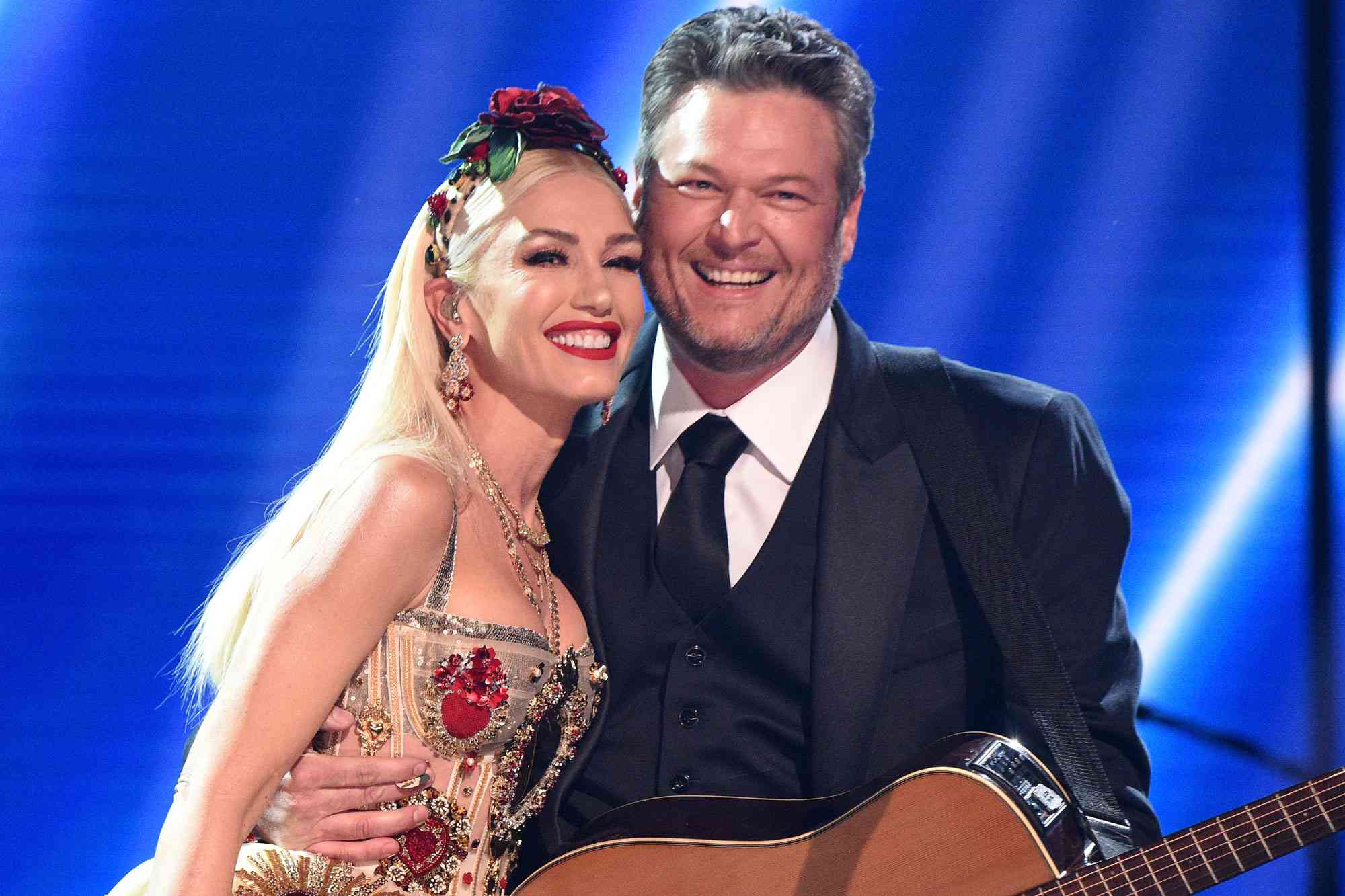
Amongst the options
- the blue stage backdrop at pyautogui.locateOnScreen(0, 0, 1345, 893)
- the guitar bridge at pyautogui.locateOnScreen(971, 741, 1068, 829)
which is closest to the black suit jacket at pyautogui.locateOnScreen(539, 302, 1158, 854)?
the guitar bridge at pyautogui.locateOnScreen(971, 741, 1068, 829)

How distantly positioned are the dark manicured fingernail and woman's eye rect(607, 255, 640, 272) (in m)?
0.94

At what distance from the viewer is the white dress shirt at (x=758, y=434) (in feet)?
7.89

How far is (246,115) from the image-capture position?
294 cm

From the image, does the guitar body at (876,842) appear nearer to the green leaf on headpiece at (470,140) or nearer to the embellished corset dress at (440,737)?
the embellished corset dress at (440,737)

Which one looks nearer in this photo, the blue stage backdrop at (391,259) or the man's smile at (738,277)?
the man's smile at (738,277)

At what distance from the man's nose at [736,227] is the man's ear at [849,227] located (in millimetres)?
223

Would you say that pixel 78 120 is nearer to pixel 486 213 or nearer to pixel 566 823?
pixel 486 213

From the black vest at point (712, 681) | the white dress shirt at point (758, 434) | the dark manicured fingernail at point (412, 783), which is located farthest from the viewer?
the white dress shirt at point (758, 434)

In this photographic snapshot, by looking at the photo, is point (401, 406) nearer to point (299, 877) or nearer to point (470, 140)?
point (470, 140)

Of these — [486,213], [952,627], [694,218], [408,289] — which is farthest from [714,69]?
[952,627]

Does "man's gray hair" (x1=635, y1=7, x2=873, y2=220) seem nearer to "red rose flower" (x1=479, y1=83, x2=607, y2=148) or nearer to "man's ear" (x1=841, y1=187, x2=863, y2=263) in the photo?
"man's ear" (x1=841, y1=187, x2=863, y2=263)

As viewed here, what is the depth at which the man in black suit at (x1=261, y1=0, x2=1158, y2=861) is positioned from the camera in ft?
7.54

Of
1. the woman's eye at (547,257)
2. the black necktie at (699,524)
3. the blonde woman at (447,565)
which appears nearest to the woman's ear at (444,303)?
the blonde woman at (447,565)

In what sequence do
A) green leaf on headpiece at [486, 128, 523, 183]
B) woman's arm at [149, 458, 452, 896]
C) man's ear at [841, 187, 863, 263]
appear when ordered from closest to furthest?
woman's arm at [149, 458, 452, 896] → green leaf on headpiece at [486, 128, 523, 183] → man's ear at [841, 187, 863, 263]
